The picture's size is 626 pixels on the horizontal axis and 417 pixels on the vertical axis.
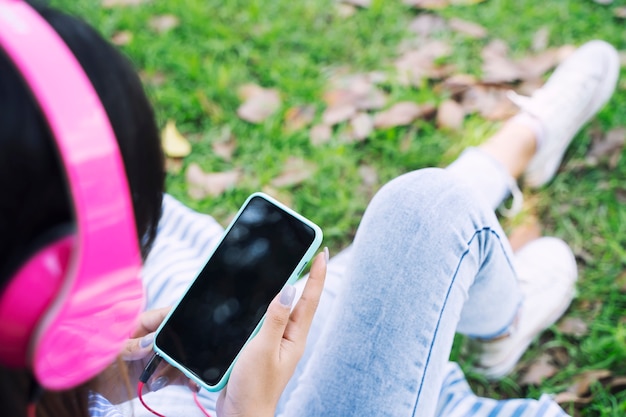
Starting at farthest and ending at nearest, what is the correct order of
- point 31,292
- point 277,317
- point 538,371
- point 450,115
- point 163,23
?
point 163,23 → point 450,115 → point 538,371 → point 277,317 → point 31,292

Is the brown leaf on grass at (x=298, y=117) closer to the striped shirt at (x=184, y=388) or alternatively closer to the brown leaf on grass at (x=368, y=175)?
the brown leaf on grass at (x=368, y=175)

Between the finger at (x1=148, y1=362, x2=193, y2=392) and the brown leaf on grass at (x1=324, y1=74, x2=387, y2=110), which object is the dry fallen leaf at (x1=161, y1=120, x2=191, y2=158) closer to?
the brown leaf on grass at (x1=324, y1=74, x2=387, y2=110)

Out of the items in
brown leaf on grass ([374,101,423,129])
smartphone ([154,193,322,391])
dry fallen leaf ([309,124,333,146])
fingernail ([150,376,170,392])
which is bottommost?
dry fallen leaf ([309,124,333,146])

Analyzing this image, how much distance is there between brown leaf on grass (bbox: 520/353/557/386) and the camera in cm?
127

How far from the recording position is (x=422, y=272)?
2.95 feet

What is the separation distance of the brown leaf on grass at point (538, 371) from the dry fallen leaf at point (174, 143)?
3.40ft

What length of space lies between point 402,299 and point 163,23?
1443mm

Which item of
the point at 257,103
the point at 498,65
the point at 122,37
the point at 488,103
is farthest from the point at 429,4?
the point at 122,37

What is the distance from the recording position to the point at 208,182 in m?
1.62

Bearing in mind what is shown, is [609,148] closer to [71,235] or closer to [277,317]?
[277,317]

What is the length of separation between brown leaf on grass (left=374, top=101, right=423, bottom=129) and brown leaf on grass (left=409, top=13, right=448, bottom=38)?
31cm

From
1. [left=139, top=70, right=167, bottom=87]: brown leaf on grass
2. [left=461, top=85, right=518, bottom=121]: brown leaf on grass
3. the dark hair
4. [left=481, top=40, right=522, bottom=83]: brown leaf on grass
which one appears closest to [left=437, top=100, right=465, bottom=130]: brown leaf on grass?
[left=461, top=85, right=518, bottom=121]: brown leaf on grass

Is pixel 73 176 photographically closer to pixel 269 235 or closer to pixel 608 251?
pixel 269 235

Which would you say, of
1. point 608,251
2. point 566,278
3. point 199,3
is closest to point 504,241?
point 566,278
